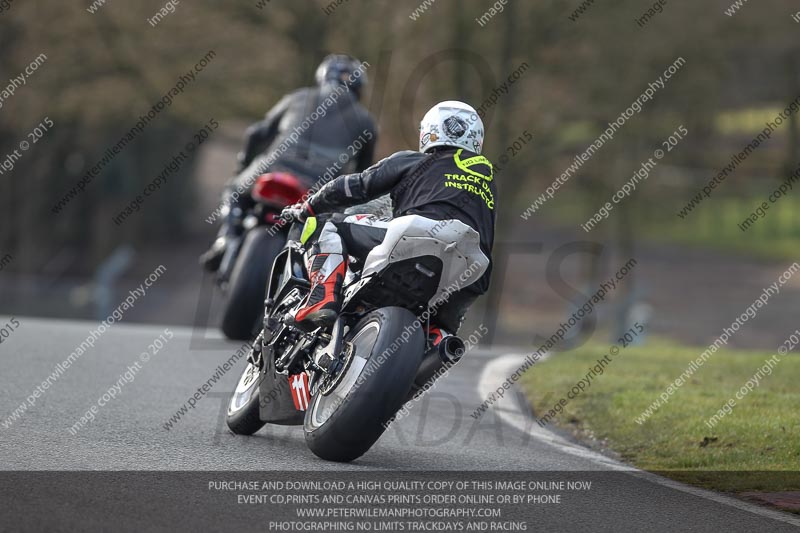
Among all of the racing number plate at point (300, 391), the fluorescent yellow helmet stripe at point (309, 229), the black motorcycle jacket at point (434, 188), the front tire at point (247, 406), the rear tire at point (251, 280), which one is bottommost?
the rear tire at point (251, 280)

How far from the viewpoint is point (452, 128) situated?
7047 mm

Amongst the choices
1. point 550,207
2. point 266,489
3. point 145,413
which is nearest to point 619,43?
point 550,207

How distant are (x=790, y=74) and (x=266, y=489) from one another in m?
25.5

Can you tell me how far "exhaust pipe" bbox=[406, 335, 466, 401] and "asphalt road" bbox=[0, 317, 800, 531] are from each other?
1.50 ft

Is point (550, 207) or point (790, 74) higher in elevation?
point (790, 74)

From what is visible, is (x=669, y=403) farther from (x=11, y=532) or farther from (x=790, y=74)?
(x=790, y=74)

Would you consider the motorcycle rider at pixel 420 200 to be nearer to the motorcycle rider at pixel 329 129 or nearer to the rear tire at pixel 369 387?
the rear tire at pixel 369 387

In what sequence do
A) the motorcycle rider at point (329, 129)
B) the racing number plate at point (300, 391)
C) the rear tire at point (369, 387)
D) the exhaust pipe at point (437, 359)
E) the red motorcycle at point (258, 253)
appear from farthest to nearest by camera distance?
the motorcycle rider at point (329, 129) < the red motorcycle at point (258, 253) < the racing number plate at point (300, 391) < the exhaust pipe at point (437, 359) < the rear tire at point (369, 387)

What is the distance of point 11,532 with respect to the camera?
4.82m

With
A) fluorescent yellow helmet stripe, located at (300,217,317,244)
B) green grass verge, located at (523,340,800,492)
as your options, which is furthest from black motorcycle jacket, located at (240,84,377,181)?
fluorescent yellow helmet stripe, located at (300,217,317,244)

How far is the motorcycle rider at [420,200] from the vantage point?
689cm

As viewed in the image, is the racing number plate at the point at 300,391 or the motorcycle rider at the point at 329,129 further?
the motorcycle rider at the point at 329,129

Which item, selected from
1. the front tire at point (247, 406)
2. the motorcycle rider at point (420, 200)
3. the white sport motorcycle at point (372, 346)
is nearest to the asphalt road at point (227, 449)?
the front tire at point (247, 406)

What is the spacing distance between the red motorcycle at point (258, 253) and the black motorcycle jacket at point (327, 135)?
1.01 ft
